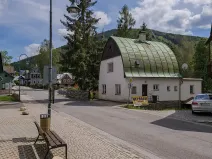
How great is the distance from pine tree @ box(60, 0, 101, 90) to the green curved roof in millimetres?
5868

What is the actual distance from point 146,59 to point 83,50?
9.21 metres

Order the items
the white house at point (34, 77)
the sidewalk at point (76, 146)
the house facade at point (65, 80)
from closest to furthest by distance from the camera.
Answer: the sidewalk at point (76, 146), the house facade at point (65, 80), the white house at point (34, 77)

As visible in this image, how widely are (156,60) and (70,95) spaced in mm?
15781

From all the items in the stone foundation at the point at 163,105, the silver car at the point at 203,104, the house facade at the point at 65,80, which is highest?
the house facade at the point at 65,80

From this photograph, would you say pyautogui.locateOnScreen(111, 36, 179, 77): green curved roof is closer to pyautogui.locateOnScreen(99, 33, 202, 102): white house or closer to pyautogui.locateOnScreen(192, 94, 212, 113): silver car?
pyautogui.locateOnScreen(99, 33, 202, 102): white house

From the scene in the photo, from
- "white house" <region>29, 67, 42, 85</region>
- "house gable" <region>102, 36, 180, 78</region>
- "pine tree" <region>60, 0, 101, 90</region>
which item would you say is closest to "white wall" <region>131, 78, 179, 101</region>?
"house gable" <region>102, 36, 180, 78</region>

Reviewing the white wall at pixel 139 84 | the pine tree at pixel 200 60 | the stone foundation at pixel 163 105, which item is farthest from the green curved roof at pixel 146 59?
the pine tree at pixel 200 60

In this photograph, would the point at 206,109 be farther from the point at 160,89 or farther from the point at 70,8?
the point at 160,89

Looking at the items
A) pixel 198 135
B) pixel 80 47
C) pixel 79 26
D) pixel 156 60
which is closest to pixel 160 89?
pixel 156 60

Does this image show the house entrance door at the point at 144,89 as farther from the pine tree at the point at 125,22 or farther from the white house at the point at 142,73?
the pine tree at the point at 125,22

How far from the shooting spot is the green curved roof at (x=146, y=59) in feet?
104

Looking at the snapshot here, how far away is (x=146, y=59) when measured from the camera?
33.2 metres

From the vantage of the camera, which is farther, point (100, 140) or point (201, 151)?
point (100, 140)

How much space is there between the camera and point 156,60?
3397cm
